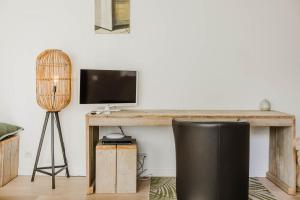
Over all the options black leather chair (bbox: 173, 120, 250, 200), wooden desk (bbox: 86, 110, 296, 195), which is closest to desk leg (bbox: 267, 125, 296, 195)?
wooden desk (bbox: 86, 110, 296, 195)

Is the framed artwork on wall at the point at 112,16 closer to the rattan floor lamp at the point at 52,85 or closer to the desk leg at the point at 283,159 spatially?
the rattan floor lamp at the point at 52,85

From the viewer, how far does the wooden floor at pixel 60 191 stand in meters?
2.87

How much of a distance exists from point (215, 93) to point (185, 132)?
4.36ft

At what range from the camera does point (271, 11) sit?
11.4 feet

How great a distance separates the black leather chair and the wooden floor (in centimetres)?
77

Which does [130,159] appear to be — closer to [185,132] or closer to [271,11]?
[185,132]

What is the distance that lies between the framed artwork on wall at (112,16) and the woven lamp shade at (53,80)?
1.88ft

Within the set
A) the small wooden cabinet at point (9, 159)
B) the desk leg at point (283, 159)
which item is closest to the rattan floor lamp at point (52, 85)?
the small wooden cabinet at point (9, 159)

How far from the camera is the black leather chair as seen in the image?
226 centimetres

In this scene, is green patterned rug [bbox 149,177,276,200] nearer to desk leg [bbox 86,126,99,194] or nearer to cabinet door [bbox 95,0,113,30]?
desk leg [bbox 86,126,99,194]

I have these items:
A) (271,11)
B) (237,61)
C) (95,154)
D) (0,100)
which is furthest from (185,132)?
(0,100)

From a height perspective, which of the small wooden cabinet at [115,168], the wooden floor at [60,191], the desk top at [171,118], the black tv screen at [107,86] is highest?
the black tv screen at [107,86]

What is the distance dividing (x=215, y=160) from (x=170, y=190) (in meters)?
0.99

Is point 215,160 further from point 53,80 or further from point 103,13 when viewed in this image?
point 103,13
